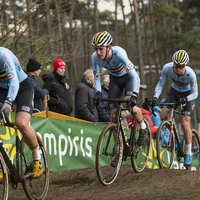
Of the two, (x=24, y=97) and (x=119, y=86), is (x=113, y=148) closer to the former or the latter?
(x=119, y=86)

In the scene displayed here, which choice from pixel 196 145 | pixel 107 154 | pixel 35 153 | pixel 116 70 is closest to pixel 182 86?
pixel 196 145

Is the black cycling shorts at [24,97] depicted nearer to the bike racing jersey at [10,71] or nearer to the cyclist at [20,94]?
the cyclist at [20,94]

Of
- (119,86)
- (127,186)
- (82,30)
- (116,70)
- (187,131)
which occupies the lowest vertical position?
(127,186)

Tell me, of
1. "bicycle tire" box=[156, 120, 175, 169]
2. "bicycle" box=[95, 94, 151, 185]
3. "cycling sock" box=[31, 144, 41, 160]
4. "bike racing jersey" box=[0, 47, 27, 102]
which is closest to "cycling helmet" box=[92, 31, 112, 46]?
"bicycle" box=[95, 94, 151, 185]

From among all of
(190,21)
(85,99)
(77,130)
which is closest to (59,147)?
(77,130)

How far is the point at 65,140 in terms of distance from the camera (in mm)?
8641

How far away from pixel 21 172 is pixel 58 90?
4327 mm

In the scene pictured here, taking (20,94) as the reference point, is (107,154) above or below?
below

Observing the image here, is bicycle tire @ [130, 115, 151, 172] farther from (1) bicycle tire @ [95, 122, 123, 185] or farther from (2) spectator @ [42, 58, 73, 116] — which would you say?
(2) spectator @ [42, 58, 73, 116]

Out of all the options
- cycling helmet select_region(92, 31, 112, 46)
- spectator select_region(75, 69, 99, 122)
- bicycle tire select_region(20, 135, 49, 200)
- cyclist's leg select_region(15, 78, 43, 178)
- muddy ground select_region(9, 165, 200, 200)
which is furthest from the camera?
spectator select_region(75, 69, 99, 122)

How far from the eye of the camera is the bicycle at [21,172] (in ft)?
14.8

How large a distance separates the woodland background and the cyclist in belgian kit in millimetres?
2260

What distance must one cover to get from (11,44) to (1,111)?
5010mm

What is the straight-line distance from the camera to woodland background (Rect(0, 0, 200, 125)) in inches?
356
